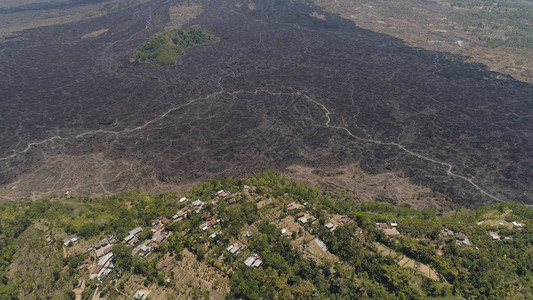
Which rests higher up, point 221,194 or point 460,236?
point 460,236

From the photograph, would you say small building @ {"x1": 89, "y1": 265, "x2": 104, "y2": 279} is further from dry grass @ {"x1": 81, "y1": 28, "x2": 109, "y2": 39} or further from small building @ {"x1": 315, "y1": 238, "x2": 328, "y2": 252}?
dry grass @ {"x1": 81, "y1": 28, "x2": 109, "y2": 39}

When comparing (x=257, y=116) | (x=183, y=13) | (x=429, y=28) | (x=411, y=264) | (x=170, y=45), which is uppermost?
(x=429, y=28)

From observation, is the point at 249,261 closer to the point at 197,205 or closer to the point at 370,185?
the point at 197,205

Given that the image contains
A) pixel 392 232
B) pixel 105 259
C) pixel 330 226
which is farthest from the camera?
pixel 330 226

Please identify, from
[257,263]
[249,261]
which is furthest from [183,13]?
[257,263]

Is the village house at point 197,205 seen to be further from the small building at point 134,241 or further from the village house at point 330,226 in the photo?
the village house at point 330,226

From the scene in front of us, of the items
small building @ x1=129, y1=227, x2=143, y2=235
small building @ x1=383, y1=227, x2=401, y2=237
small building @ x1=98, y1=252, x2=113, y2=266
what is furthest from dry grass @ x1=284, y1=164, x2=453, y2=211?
small building @ x1=98, y1=252, x2=113, y2=266
